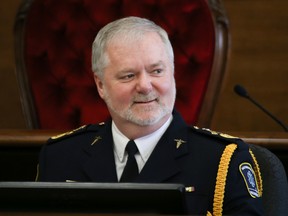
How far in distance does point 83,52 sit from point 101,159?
3.38 feet

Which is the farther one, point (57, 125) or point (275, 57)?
point (275, 57)

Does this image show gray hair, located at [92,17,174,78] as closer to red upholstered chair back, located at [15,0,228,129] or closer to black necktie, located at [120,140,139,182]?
black necktie, located at [120,140,139,182]

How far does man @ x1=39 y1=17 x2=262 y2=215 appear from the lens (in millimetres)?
1559

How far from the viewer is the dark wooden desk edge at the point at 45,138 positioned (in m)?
1.91

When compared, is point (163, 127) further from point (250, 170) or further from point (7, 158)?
point (7, 158)

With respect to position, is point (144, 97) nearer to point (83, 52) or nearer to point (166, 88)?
point (166, 88)

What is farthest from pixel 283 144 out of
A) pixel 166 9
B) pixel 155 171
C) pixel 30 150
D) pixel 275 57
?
pixel 275 57

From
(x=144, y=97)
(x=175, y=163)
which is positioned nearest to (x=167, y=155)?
(x=175, y=163)

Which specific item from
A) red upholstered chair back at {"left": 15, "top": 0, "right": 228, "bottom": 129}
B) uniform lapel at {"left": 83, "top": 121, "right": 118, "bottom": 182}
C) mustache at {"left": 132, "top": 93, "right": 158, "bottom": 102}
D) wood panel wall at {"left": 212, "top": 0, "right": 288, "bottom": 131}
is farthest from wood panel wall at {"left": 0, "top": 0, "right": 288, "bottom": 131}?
mustache at {"left": 132, "top": 93, "right": 158, "bottom": 102}

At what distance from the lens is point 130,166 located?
5.28 ft

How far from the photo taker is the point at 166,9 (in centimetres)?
257

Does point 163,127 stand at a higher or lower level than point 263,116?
higher

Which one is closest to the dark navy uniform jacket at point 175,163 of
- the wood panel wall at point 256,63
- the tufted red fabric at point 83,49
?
the tufted red fabric at point 83,49

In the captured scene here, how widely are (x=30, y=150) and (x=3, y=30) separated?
1071 millimetres
